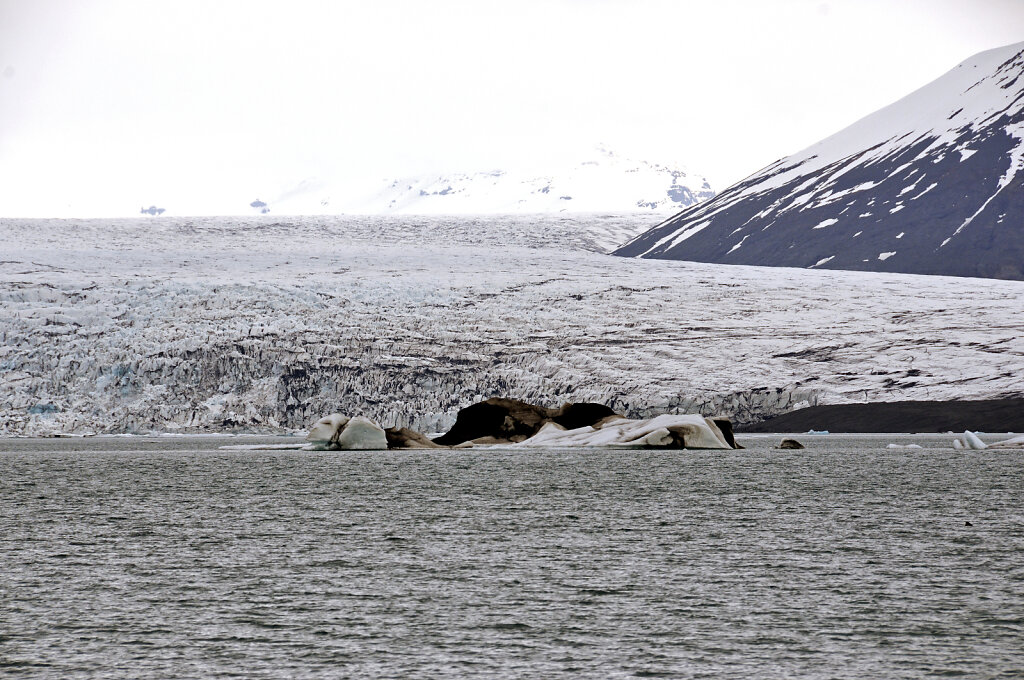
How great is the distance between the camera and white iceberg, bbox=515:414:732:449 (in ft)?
74.5

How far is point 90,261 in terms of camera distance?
43.1 metres

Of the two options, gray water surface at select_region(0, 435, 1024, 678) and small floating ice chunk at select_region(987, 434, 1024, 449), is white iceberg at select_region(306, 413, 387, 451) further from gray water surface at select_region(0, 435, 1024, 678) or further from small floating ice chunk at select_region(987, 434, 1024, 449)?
small floating ice chunk at select_region(987, 434, 1024, 449)

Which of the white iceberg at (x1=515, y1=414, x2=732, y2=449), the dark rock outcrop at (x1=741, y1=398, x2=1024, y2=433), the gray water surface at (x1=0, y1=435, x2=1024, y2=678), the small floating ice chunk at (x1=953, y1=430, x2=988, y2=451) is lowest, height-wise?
the dark rock outcrop at (x1=741, y1=398, x2=1024, y2=433)

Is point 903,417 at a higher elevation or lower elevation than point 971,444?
lower

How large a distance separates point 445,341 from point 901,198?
194 ft

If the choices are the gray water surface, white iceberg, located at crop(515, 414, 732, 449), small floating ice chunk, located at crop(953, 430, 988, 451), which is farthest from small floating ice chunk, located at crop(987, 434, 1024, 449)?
the gray water surface

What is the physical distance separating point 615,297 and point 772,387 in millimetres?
8617

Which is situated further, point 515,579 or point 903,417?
point 903,417

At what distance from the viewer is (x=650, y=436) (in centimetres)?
2258

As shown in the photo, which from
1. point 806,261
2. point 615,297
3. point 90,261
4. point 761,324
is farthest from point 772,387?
point 806,261

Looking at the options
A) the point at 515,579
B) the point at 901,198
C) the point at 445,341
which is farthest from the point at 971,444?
the point at 901,198

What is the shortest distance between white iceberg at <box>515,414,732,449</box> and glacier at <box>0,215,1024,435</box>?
28.2 feet

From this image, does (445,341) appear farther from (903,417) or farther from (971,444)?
(971,444)

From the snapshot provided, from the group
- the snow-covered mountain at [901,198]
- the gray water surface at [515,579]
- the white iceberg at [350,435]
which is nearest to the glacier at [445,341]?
the white iceberg at [350,435]
